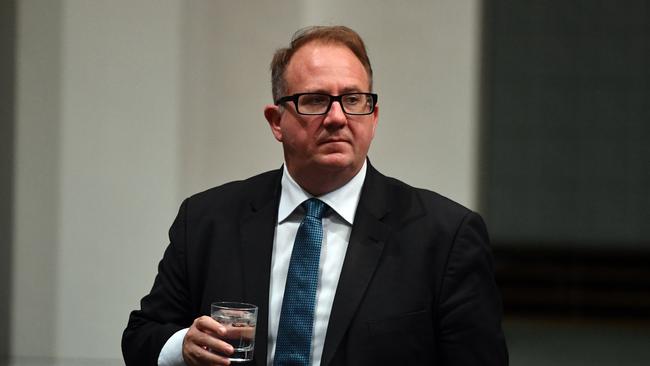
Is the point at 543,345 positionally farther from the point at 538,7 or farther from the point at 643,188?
the point at 538,7

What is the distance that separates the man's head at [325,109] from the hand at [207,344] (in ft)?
1.51

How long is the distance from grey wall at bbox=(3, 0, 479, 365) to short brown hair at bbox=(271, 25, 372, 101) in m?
1.82

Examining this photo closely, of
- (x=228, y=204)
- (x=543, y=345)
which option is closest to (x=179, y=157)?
(x=228, y=204)

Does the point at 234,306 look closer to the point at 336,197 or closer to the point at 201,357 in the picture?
the point at 201,357

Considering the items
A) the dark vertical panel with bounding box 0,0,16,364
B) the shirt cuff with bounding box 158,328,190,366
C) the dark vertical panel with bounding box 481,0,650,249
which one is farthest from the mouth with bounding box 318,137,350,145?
the dark vertical panel with bounding box 481,0,650,249

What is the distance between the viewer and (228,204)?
2.28 metres

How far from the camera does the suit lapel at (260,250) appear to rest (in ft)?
6.77

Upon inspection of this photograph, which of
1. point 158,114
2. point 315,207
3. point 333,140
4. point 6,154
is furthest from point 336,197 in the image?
point 6,154

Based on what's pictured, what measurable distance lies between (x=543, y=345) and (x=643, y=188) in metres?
2.80

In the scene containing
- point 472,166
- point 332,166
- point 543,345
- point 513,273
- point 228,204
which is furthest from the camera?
point 513,273

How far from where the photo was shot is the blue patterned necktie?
6.64 ft

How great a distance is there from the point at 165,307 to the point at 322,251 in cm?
40

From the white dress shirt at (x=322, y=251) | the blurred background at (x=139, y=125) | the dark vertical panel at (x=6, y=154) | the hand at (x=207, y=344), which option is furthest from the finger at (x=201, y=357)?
the dark vertical panel at (x=6, y=154)

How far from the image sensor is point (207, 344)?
6.12 ft
